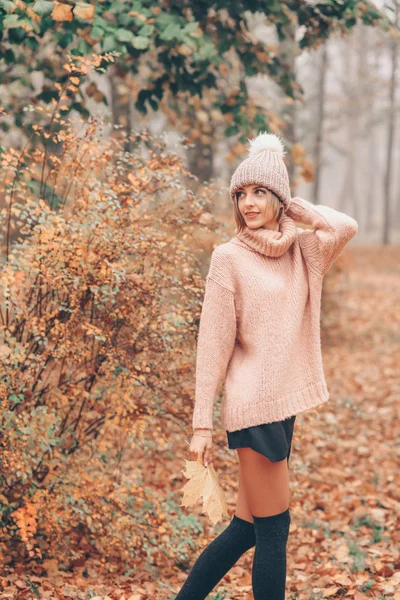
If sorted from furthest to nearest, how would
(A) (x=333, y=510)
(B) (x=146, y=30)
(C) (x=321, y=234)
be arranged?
(A) (x=333, y=510) < (B) (x=146, y=30) < (C) (x=321, y=234)

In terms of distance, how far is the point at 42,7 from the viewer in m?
3.70

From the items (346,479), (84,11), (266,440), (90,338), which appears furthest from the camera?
(346,479)

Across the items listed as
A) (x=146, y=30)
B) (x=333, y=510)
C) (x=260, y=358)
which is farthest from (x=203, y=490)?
(x=146, y=30)

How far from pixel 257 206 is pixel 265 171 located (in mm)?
139

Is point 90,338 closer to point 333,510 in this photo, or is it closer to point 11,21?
point 11,21

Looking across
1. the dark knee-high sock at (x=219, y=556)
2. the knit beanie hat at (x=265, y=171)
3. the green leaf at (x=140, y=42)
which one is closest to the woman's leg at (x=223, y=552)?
the dark knee-high sock at (x=219, y=556)

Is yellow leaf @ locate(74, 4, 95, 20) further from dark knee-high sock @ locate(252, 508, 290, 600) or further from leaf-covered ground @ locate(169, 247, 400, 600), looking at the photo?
dark knee-high sock @ locate(252, 508, 290, 600)

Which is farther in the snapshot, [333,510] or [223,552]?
[333,510]

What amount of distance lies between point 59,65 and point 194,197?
2.54 meters

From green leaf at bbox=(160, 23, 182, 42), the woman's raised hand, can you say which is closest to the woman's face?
the woman's raised hand

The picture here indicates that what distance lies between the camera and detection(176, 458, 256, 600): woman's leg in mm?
2598

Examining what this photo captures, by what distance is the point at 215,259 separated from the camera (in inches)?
97.7

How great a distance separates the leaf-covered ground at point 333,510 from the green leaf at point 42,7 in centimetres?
267

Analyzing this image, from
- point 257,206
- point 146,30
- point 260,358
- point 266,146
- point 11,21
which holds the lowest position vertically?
point 260,358
